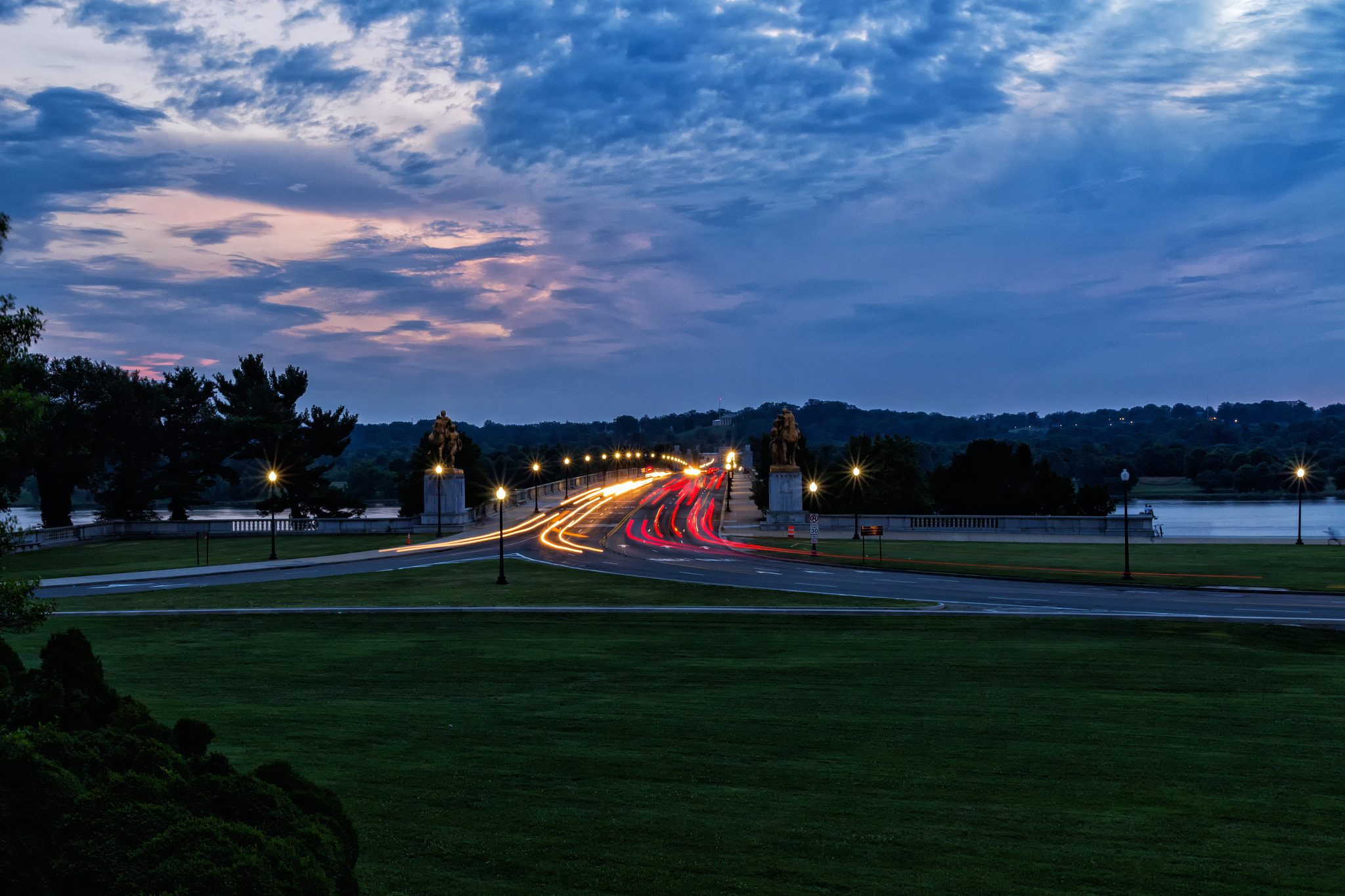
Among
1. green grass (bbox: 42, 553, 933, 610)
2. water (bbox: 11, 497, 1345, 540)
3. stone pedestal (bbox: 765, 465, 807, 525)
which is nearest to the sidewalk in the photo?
green grass (bbox: 42, 553, 933, 610)

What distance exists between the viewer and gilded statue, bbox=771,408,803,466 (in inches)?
2640

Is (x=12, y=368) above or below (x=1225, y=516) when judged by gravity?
above

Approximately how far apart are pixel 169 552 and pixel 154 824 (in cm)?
6061

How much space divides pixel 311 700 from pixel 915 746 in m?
11.9

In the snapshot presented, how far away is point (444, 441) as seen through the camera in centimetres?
7188

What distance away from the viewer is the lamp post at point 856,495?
5954 centimetres

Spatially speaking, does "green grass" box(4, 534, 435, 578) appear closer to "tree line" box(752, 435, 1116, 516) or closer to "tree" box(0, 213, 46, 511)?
"tree line" box(752, 435, 1116, 516)

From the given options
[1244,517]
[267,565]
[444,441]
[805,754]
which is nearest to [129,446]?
[444,441]

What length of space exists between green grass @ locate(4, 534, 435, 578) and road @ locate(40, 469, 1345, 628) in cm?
483

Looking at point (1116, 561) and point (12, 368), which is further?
point (1116, 561)

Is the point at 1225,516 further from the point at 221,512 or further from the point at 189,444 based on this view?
the point at 221,512

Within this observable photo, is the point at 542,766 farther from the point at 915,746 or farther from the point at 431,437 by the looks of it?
the point at 431,437

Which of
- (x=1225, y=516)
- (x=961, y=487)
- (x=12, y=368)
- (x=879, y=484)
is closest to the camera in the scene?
(x=12, y=368)

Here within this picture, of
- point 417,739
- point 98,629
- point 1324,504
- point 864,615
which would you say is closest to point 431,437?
point 98,629
